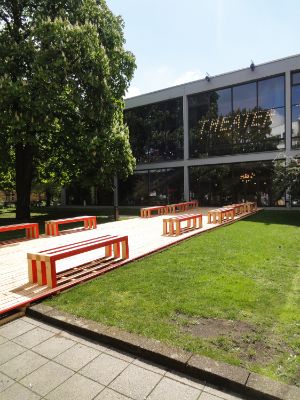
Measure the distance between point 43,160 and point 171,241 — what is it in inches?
451

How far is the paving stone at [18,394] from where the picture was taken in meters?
2.84

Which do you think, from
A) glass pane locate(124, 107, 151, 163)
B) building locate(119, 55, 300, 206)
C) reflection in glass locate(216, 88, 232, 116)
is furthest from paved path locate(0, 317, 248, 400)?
glass pane locate(124, 107, 151, 163)

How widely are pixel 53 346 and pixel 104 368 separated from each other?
0.80 meters

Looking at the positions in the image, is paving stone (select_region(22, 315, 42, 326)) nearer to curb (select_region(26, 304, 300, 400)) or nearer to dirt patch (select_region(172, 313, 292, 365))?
curb (select_region(26, 304, 300, 400))

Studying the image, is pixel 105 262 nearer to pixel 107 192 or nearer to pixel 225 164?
pixel 225 164

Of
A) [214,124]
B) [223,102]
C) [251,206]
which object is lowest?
[251,206]

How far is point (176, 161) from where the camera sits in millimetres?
23172

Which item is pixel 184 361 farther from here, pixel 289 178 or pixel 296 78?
pixel 296 78

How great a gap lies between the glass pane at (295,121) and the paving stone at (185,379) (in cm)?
1833

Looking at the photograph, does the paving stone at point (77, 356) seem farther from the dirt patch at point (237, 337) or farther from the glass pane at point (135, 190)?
the glass pane at point (135, 190)

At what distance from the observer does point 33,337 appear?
3.94 m

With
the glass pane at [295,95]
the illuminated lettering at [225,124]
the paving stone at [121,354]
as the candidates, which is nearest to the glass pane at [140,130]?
the illuminated lettering at [225,124]

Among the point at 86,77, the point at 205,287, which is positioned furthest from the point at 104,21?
the point at 205,287

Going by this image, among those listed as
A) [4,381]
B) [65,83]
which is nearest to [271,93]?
[65,83]
